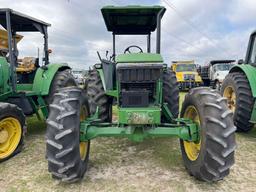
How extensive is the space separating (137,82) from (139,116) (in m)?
0.71

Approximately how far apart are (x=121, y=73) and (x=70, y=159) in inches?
59.4

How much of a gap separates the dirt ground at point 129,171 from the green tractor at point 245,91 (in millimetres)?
550

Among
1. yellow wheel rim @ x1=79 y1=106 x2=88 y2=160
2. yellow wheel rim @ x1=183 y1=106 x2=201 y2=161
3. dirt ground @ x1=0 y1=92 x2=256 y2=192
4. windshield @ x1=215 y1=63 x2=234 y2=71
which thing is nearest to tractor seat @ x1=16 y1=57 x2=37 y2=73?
dirt ground @ x1=0 y1=92 x2=256 y2=192

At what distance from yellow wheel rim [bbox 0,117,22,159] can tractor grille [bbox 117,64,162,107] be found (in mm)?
1931

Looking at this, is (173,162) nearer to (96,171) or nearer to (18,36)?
(96,171)

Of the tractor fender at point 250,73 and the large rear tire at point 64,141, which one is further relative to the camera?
the tractor fender at point 250,73

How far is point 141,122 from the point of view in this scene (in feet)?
11.7

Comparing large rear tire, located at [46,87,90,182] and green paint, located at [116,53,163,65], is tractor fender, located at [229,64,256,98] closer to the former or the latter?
green paint, located at [116,53,163,65]

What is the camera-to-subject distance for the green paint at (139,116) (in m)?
3.58

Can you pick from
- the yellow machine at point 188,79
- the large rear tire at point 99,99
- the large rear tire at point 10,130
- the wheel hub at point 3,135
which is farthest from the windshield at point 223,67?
the wheel hub at point 3,135

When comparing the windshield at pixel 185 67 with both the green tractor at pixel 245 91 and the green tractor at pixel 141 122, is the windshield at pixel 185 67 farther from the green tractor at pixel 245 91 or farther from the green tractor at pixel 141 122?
the green tractor at pixel 141 122

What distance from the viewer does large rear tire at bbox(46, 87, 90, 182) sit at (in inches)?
126

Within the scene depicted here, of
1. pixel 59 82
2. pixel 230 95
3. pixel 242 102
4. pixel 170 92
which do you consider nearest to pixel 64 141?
pixel 170 92

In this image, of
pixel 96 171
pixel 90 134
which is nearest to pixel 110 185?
pixel 96 171
